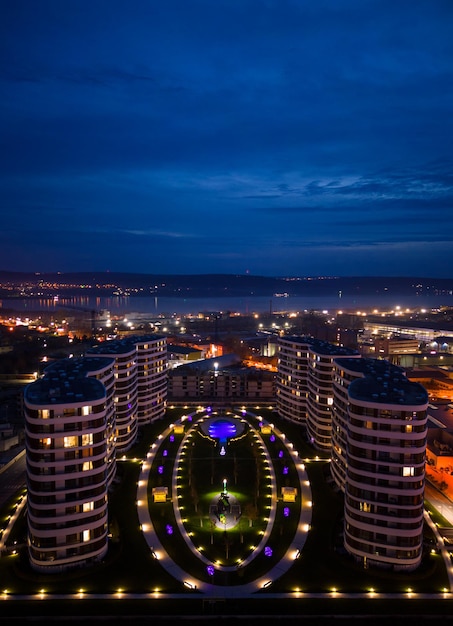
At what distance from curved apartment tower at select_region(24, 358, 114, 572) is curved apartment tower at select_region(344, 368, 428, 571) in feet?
27.4

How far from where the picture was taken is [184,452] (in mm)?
22609

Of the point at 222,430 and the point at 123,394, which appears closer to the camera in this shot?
the point at 123,394

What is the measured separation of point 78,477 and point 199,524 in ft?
16.7

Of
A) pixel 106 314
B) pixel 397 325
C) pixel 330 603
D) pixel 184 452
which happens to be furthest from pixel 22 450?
pixel 106 314

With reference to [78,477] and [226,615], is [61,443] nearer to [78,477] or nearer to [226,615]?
[78,477]

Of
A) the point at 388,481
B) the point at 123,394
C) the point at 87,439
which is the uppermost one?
the point at 87,439

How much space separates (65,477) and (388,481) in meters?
10.2

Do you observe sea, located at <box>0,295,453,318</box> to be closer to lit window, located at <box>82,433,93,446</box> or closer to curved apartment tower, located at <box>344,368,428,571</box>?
lit window, located at <box>82,433,93,446</box>

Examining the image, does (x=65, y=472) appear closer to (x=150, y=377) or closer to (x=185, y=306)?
(x=150, y=377)

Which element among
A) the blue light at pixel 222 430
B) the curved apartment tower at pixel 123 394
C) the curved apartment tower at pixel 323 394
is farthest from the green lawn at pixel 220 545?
the blue light at pixel 222 430

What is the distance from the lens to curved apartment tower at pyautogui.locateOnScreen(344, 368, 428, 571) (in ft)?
45.6

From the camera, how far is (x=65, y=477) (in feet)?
45.3

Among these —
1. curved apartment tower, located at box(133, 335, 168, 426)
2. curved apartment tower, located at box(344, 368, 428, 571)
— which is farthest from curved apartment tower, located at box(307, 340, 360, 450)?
curved apartment tower, located at box(133, 335, 168, 426)

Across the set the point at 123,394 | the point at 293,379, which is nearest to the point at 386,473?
the point at 293,379
